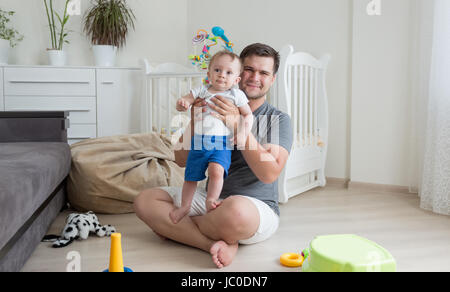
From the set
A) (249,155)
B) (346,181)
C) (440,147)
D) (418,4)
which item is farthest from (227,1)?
(249,155)

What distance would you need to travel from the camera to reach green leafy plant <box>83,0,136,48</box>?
3.26 m

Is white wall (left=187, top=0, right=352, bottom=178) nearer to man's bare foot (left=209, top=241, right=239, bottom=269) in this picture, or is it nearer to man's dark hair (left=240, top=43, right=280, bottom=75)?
man's dark hair (left=240, top=43, right=280, bottom=75)

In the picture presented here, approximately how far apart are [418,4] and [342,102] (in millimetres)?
742

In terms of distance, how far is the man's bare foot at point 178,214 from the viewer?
4.67ft

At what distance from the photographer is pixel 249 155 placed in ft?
4.40

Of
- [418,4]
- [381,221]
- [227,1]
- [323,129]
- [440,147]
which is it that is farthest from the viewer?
[227,1]

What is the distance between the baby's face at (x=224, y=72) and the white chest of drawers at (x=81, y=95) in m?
2.07

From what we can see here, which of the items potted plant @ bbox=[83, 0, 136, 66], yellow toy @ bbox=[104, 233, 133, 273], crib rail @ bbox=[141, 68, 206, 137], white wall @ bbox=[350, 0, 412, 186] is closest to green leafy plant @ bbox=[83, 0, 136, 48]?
potted plant @ bbox=[83, 0, 136, 66]

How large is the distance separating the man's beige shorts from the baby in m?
0.17

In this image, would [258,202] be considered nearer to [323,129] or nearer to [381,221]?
[381,221]

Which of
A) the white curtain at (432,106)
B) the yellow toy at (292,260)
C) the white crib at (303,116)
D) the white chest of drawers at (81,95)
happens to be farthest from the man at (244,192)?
the white chest of drawers at (81,95)

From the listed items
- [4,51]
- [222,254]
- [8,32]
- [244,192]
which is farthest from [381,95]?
[8,32]

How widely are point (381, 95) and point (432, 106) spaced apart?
46 centimetres

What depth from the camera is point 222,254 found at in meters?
1.31
